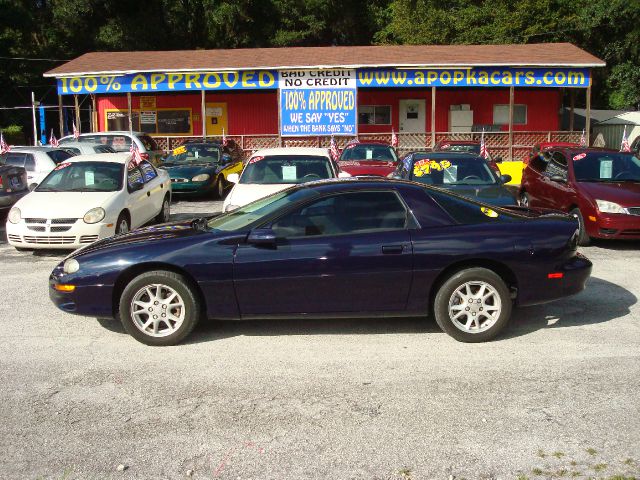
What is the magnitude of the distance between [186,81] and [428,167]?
15.8 meters

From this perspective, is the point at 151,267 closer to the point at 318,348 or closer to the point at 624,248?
the point at 318,348

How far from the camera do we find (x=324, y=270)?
5.81 metres

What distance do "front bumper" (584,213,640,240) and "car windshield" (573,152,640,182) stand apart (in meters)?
1.07

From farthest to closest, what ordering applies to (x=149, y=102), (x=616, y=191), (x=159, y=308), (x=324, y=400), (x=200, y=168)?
1. (x=149, y=102)
2. (x=200, y=168)
3. (x=616, y=191)
4. (x=159, y=308)
5. (x=324, y=400)

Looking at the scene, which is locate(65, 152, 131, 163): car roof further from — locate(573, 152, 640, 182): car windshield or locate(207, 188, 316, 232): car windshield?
locate(573, 152, 640, 182): car windshield

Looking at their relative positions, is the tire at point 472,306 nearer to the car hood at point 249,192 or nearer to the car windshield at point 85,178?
the car hood at point 249,192

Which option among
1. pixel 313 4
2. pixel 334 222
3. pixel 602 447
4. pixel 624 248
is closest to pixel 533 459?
Answer: pixel 602 447

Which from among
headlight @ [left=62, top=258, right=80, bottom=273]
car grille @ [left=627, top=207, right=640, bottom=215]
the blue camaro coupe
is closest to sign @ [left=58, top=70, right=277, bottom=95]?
car grille @ [left=627, top=207, right=640, bottom=215]

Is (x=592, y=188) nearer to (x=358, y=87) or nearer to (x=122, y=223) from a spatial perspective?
(x=122, y=223)

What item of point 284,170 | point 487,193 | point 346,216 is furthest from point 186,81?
point 346,216

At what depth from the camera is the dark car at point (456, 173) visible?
35.4 ft

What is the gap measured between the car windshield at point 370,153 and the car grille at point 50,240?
850cm

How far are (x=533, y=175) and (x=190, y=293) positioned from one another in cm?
860

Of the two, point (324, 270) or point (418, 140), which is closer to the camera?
point (324, 270)
